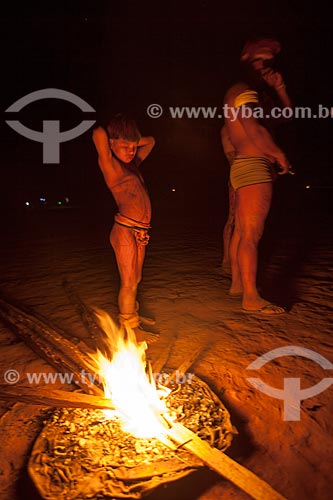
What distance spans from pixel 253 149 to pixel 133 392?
94.5 inches

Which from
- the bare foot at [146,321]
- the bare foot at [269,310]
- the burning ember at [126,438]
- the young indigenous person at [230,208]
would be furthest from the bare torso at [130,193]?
the young indigenous person at [230,208]

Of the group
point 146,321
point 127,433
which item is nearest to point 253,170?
point 146,321

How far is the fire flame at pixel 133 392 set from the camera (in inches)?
78.7

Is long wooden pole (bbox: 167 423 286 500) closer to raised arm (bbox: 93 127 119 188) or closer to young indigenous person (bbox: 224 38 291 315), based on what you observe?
raised arm (bbox: 93 127 119 188)

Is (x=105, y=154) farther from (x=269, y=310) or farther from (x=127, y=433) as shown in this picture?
(x=269, y=310)

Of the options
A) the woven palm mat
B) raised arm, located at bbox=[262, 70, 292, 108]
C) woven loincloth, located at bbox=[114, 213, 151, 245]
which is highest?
raised arm, located at bbox=[262, 70, 292, 108]

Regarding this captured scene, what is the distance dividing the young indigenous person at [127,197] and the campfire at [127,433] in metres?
0.68

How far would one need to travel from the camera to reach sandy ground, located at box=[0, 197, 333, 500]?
1.77 meters

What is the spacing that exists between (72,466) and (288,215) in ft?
40.7

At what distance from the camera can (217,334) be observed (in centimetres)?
326

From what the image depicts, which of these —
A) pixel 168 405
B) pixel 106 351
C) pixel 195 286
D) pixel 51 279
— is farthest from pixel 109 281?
pixel 168 405

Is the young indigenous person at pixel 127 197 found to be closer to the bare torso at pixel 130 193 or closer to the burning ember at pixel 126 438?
the bare torso at pixel 130 193

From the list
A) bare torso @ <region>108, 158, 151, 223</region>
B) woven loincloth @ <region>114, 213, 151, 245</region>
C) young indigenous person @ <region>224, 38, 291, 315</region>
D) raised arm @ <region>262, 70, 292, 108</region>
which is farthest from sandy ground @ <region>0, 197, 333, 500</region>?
raised arm @ <region>262, 70, 292, 108</region>

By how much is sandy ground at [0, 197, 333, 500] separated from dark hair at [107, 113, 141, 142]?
1.65m
